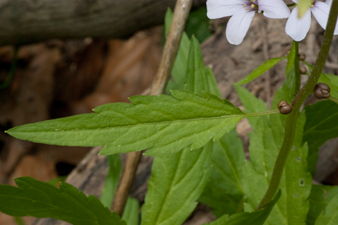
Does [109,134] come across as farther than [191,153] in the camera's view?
No

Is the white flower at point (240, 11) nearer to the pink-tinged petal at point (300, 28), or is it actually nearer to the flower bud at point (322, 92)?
the pink-tinged petal at point (300, 28)

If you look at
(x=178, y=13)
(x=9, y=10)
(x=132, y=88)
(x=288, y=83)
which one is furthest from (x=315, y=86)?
(x=132, y=88)

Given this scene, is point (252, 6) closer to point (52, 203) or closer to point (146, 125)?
point (146, 125)

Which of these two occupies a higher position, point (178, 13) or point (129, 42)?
point (129, 42)

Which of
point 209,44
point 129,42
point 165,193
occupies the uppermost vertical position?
point 129,42

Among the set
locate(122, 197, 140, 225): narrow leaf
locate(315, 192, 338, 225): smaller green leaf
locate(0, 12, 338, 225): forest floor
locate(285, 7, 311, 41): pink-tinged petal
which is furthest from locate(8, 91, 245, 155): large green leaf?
locate(0, 12, 338, 225): forest floor

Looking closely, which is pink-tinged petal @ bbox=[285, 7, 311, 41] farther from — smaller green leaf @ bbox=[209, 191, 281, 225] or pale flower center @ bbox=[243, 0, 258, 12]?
smaller green leaf @ bbox=[209, 191, 281, 225]

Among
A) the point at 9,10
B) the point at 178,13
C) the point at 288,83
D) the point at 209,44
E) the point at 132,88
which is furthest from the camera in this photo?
the point at 132,88

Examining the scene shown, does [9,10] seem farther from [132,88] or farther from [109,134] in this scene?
[109,134]
